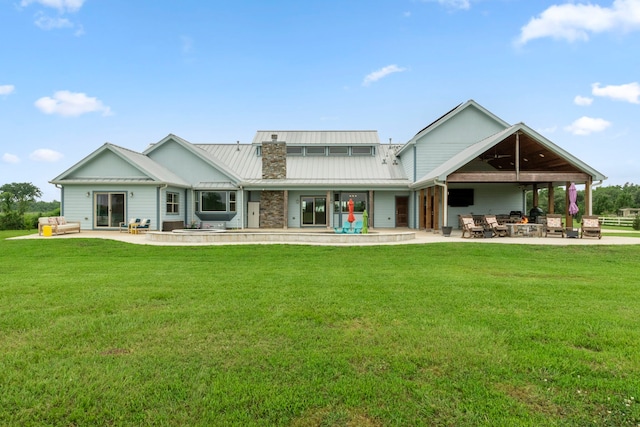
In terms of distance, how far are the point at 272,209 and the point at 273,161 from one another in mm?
2893

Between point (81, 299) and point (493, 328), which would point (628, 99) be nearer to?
point (493, 328)

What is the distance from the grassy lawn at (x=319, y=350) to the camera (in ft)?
8.94

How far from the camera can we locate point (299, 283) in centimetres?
693

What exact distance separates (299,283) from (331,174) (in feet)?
55.3

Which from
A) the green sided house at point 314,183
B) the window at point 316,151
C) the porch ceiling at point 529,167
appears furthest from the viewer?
the window at point 316,151

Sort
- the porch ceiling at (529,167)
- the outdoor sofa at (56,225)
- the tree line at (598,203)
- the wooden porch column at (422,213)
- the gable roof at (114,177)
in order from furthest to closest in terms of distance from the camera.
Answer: the tree line at (598,203) → the wooden porch column at (422,213) → the gable roof at (114,177) → the porch ceiling at (529,167) → the outdoor sofa at (56,225)

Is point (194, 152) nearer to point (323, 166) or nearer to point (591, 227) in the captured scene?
point (323, 166)

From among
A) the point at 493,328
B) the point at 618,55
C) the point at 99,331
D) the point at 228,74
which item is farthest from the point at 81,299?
the point at 618,55

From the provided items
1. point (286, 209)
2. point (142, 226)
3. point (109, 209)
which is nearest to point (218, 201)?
point (286, 209)

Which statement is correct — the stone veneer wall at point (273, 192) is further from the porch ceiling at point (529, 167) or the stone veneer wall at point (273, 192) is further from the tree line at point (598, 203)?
the tree line at point (598, 203)

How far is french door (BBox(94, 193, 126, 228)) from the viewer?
19172 mm

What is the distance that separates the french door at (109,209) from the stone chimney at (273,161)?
7832 mm

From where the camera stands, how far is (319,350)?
12.2 ft

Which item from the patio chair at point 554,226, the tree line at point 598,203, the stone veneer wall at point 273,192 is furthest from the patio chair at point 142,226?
the tree line at point 598,203
